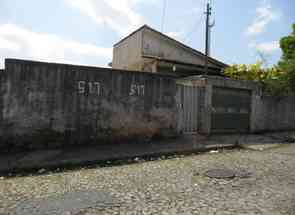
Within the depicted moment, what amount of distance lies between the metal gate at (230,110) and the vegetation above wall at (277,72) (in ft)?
4.96

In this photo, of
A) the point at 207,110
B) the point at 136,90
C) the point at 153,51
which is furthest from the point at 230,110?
the point at 153,51

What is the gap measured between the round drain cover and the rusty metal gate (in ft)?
11.4

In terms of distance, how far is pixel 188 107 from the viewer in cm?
809

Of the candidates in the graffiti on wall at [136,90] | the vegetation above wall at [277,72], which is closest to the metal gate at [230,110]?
the vegetation above wall at [277,72]

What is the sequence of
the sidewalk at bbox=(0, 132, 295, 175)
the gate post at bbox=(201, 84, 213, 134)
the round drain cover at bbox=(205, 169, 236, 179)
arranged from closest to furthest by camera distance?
the round drain cover at bbox=(205, 169, 236, 179), the sidewalk at bbox=(0, 132, 295, 175), the gate post at bbox=(201, 84, 213, 134)

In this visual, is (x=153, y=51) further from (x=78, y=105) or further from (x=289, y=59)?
(x=78, y=105)

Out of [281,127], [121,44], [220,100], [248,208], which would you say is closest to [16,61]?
[248,208]

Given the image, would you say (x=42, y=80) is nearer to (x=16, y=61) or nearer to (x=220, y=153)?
(x=16, y=61)

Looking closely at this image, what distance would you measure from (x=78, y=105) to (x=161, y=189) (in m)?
3.73

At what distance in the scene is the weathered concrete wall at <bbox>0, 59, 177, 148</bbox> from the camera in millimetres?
5559

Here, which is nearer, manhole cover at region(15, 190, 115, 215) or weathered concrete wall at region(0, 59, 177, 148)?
manhole cover at region(15, 190, 115, 215)

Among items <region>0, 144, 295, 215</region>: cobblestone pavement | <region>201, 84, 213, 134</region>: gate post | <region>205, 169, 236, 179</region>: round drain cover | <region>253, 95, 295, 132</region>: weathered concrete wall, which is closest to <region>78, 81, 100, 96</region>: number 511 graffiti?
<region>0, 144, 295, 215</region>: cobblestone pavement

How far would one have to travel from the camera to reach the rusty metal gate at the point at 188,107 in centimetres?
795

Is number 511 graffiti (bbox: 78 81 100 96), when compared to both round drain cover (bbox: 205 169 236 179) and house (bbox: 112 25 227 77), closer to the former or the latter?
round drain cover (bbox: 205 169 236 179)
